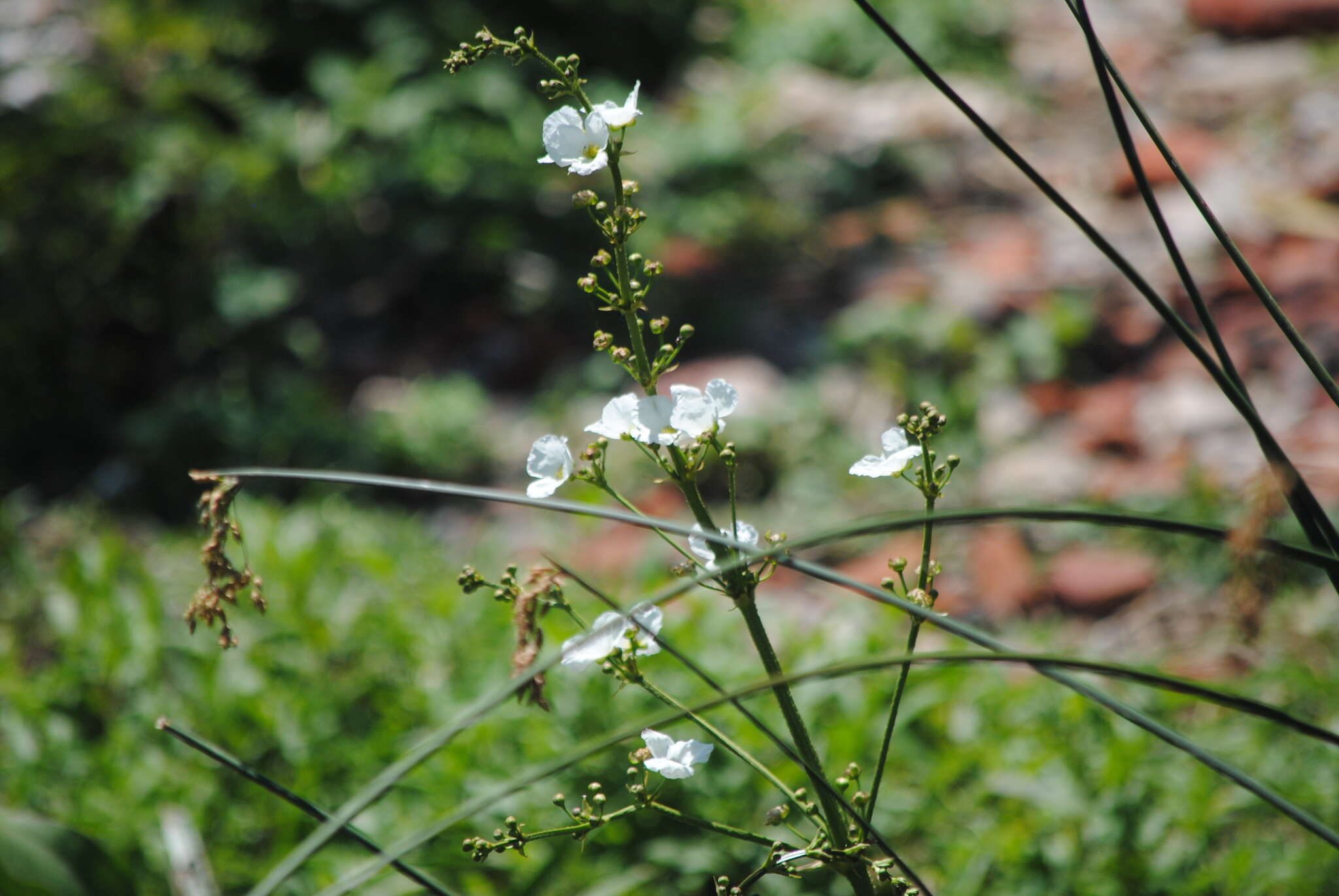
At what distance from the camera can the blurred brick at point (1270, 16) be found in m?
4.00

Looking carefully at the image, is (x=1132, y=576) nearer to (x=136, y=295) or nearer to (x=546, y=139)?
(x=546, y=139)

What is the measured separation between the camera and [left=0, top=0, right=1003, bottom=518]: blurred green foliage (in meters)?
3.13

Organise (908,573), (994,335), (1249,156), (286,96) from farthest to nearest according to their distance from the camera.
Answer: (286,96) → (1249,156) → (994,335) → (908,573)

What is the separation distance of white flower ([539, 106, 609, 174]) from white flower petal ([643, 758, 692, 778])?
0.41 meters

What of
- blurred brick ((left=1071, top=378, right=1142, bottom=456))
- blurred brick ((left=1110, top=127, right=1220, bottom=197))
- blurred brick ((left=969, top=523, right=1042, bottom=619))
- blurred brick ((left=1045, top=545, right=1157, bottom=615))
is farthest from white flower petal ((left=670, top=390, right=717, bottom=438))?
blurred brick ((left=1110, top=127, right=1220, bottom=197))

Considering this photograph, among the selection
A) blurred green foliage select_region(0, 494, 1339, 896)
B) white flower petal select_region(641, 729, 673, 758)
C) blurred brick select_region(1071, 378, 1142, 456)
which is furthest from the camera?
blurred brick select_region(1071, 378, 1142, 456)

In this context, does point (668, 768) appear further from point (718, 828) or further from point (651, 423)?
point (651, 423)

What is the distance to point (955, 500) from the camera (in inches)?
102

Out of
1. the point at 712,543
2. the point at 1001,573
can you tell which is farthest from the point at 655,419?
the point at 1001,573

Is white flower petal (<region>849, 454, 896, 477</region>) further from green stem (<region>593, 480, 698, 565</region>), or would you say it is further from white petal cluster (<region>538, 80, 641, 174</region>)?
white petal cluster (<region>538, 80, 641, 174</region>)

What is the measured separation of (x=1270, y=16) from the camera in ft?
13.3

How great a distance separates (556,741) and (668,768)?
3.17 feet

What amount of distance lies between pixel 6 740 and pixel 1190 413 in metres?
2.66

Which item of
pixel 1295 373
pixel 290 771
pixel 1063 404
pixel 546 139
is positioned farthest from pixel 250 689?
pixel 1295 373
